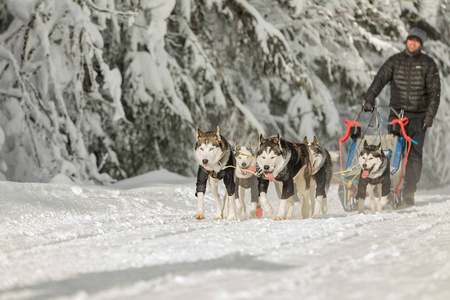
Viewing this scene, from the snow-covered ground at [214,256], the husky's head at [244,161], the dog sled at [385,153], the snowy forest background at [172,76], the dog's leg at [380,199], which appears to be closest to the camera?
the snow-covered ground at [214,256]

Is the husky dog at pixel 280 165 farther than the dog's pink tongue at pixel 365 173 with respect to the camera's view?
No

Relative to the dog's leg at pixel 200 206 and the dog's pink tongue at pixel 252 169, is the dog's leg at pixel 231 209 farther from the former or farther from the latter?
the dog's pink tongue at pixel 252 169

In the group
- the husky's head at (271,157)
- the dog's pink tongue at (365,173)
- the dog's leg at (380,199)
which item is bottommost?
the dog's leg at (380,199)

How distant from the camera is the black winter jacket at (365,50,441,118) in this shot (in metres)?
7.95

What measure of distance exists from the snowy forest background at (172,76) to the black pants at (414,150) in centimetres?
369

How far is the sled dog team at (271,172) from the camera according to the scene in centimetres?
554

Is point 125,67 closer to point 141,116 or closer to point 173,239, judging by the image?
point 141,116

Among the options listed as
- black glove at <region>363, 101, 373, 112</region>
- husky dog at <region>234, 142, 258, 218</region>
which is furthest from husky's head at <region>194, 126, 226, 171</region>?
black glove at <region>363, 101, 373, 112</region>

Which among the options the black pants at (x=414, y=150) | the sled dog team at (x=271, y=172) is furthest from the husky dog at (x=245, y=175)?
the black pants at (x=414, y=150)

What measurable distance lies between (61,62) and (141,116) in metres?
1.89

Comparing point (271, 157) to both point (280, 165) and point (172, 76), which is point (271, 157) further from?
point (172, 76)

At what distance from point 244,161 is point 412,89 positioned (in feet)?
9.83

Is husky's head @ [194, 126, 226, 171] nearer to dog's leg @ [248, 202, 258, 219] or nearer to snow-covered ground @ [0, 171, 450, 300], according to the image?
snow-covered ground @ [0, 171, 450, 300]

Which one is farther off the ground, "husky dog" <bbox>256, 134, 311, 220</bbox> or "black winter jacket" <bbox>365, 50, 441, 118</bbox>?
"black winter jacket" <bbox>365, 50, 441, 118</bbox>
